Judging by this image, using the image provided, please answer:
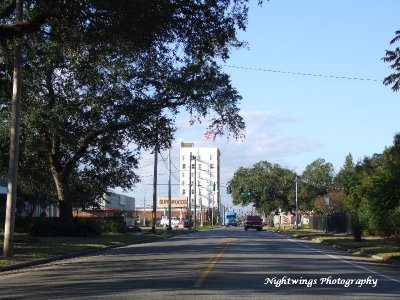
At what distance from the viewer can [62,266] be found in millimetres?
20125

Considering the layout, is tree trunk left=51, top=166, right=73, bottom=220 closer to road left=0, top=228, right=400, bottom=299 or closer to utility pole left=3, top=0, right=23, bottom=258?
utility pole left=3, top=0, right=23, bottom=258

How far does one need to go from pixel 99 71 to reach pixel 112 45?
14.1 meters

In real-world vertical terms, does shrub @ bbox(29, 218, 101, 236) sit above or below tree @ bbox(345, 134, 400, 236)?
below

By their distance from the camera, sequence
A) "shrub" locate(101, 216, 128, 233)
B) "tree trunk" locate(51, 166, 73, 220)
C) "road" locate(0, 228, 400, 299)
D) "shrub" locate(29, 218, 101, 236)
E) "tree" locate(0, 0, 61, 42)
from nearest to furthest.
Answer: "road" locate(0, 228, 400, 299) → "tree" locate(0, 0, 61, 42) → "tree trunk" locate(51, 166, 73, 220) → "shrub" locate(29, 218, 101, 236) → "shrub" locate(101, 216, 128, 233)

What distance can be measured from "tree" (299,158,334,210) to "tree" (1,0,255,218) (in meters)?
58.5

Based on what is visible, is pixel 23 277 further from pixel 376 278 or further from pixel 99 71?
pixel 99 71

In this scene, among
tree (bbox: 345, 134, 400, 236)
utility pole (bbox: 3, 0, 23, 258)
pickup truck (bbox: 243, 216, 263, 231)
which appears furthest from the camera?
pickup truck (bbox: 243, 216, 263, 231)

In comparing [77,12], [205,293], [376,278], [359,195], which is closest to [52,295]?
[205,293]

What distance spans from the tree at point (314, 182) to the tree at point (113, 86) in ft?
192

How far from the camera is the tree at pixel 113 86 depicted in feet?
56.0

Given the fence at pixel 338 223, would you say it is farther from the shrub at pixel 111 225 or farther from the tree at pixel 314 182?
the tree at pixel 314 182

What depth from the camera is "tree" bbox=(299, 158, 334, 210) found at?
99.8 m

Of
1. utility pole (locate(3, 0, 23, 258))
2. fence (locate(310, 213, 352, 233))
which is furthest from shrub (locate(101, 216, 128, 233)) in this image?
utility pole (locate(3, 0, 23, 258))

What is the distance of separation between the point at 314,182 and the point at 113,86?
7480cm
